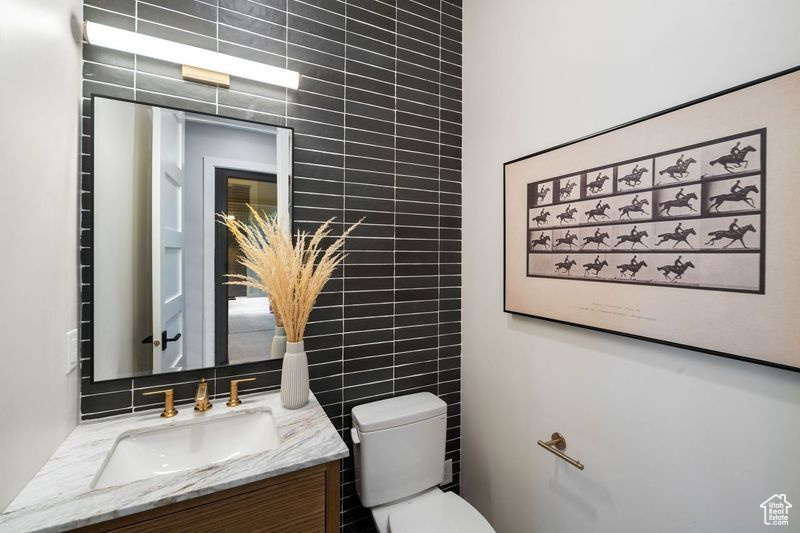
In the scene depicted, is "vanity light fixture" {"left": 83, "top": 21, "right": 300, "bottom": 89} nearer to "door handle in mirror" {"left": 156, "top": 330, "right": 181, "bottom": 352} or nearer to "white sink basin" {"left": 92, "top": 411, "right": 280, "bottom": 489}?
"door handle in mirror" {"left": 156, "top": 330, "right": 181, "bottom": 352}

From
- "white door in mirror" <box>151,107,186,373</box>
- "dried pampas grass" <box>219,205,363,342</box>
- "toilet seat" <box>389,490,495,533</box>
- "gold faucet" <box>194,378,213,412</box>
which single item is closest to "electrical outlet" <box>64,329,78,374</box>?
"white door in mirror" <box>151,107,186,373</box>

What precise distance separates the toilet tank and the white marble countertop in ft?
0.93

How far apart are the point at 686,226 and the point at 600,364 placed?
1.66ft

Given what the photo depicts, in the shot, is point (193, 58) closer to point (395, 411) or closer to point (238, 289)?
point (238, 289)

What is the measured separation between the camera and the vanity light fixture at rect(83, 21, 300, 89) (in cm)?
113

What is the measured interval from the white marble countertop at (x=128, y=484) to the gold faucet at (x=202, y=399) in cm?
Answer: 3

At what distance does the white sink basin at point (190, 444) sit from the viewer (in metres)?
1.07

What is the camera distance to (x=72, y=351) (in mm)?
1083

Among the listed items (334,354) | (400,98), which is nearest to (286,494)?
(334,354)

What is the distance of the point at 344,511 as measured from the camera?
1.56 metres

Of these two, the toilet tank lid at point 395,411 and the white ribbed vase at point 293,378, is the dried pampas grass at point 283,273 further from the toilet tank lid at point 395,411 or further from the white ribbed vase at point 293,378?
the toilet tank lid at point 395,411

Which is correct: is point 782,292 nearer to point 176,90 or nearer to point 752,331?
point 752,331

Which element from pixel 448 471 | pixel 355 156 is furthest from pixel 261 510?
pixel 355 156

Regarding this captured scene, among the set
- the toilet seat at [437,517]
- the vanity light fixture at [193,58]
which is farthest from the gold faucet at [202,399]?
the vanity light fixture at [193,58]
